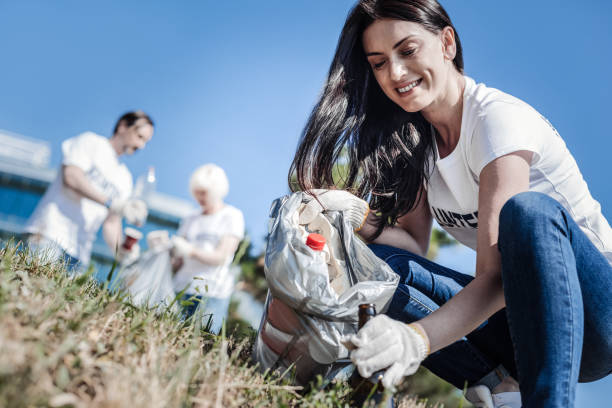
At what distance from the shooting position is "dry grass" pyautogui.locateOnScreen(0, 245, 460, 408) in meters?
0.78

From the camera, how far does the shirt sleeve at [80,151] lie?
3543 mm

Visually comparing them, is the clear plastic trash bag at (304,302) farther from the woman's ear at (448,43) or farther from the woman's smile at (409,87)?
the woman's ear at (448,43)

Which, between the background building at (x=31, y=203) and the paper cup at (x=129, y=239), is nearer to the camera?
the paper cup at (x=129, y=239)

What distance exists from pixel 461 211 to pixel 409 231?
435 mm

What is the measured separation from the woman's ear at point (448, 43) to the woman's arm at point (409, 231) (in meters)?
0.66

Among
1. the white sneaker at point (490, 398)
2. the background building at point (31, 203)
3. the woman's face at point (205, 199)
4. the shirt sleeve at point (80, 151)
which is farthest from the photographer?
the background building at point (31, 203)

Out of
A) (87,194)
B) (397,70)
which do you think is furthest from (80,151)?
(397,70)

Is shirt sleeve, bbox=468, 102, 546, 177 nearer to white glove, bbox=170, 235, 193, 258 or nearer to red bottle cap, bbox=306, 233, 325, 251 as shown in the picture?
red bottle cap, bbox=306, 233, 325, 251

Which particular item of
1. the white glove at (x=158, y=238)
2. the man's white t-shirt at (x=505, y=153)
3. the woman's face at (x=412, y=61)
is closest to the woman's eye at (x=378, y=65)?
the woman's face at (x=412, y=61)

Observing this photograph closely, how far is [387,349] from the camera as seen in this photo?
47.0 inches

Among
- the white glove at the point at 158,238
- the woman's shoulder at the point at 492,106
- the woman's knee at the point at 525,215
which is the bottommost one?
the white glove at the point at 158,238

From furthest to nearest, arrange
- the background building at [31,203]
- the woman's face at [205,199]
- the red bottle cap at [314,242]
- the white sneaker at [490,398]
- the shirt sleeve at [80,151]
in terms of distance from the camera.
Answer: the background building at [31,203]
the woman's face at [205,199]
the shirt sleeve at [80,151]
the white sneaker at [490,398]
the red bottle cap at [314,242]

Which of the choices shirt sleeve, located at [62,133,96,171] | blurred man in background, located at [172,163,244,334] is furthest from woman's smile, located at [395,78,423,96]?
shirt sleeve, located at [62,133,96,171]

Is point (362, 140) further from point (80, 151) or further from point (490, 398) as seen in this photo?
point (80, 151)
